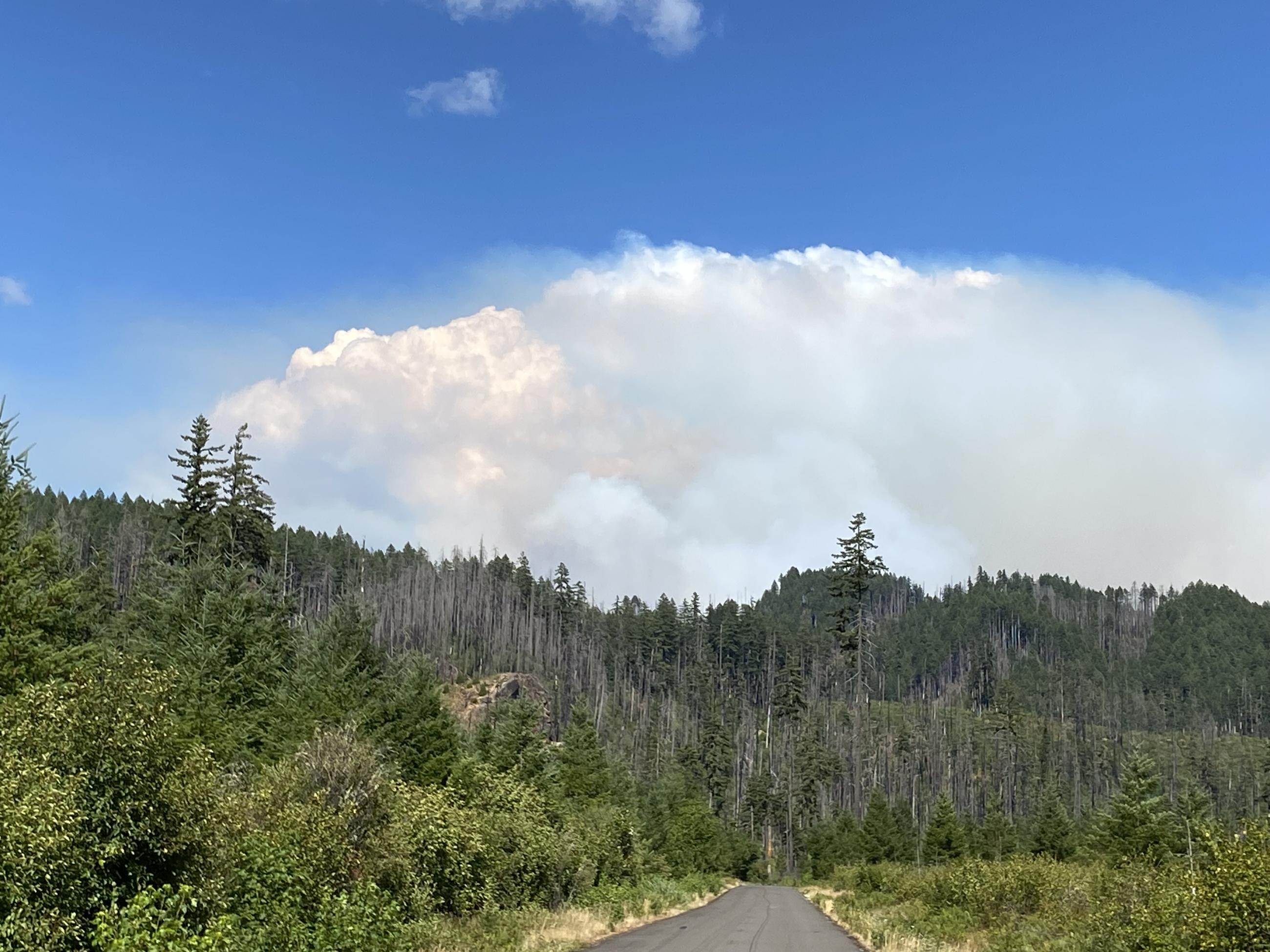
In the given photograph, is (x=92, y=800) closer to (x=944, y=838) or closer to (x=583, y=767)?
(x=583, y=767)

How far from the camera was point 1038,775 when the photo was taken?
148 meters

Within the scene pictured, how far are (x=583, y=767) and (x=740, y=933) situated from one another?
3476 cm

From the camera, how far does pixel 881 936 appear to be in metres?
26.4

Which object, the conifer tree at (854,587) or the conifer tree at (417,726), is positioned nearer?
the conifer tree at (417,726)

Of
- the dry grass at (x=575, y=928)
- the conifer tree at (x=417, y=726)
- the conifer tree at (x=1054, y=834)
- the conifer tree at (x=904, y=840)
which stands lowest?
the conifer tree at (x=904, y=840)

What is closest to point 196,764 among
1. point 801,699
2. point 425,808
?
point 425,808

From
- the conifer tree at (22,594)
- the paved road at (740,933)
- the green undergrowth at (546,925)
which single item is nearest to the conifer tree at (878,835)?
the paved road at (740,933)

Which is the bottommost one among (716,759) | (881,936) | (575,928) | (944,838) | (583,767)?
(944,838)

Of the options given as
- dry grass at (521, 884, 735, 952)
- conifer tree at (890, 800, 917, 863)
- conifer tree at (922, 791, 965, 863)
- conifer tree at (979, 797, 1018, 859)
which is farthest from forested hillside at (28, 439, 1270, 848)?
dry grass at (521, 884, 735, 952)

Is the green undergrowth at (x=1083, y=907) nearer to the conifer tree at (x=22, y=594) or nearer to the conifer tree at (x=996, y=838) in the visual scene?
the conifer tree at (x=22, y=594)

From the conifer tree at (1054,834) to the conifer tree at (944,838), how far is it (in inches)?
185

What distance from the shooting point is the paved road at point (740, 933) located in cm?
2400

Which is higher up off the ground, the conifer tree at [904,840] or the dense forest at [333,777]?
the dense forest at [333,777]

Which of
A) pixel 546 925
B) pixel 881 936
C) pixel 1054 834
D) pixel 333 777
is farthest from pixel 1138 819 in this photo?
pixel 333 777
